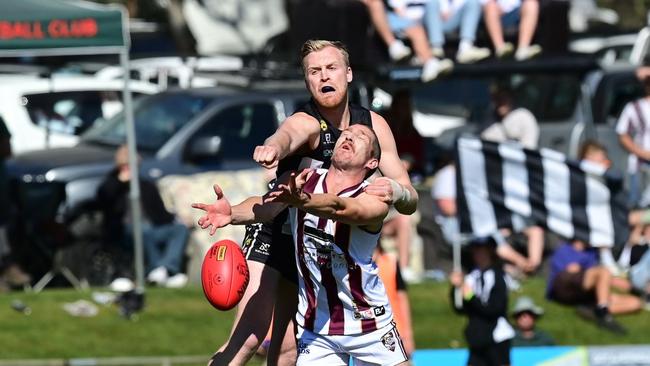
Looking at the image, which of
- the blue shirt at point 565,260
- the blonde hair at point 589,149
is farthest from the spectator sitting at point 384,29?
the blue shirt at point 565,260

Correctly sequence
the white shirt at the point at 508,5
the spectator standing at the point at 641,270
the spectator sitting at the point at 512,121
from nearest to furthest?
the spectator standing at the point at 641,270 → the spectator sitting at the point at 512,121 → the white shirt at the point at 508,5

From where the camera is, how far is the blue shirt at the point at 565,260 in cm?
1408

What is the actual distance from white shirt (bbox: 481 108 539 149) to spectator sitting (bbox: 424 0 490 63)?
666mm

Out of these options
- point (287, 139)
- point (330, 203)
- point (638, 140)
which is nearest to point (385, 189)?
point (330, 203)

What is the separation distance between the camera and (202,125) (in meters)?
14.2

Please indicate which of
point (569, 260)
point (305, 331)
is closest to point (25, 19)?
point (569, 260)

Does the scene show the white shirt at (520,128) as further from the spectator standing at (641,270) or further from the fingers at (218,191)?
the fingers at (218,191)

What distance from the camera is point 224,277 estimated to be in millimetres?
7281

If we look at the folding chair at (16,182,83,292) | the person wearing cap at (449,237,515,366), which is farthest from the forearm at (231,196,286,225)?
the folding chair at (16,182,83,292)

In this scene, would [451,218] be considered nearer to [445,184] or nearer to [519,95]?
[445,184]

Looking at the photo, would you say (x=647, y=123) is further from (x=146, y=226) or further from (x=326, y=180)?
(x=326, y=180)

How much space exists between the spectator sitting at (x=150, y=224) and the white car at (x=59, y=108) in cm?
191

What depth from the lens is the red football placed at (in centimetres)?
727

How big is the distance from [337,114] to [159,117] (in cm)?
744
